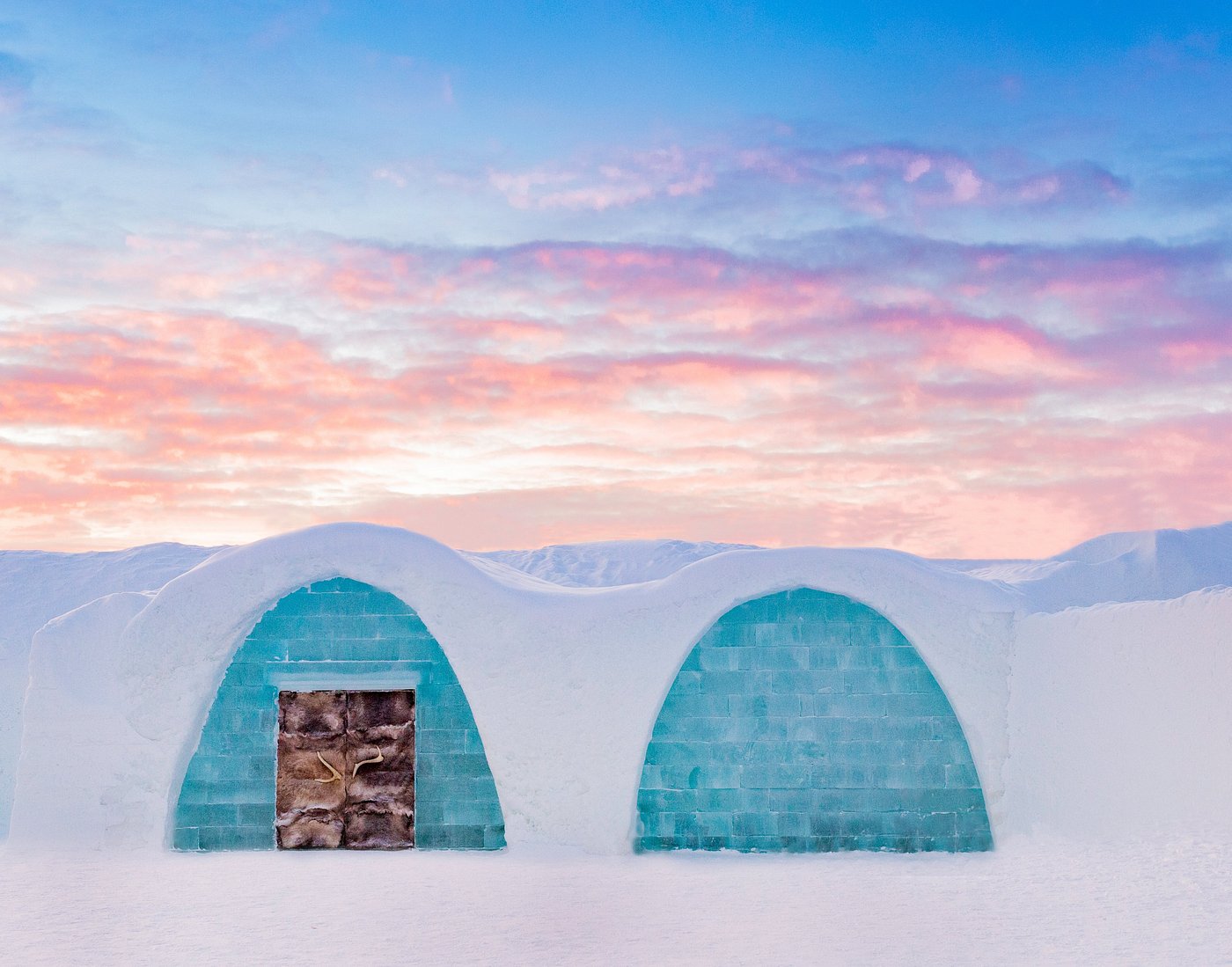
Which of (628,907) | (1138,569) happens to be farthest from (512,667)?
(1138,569)

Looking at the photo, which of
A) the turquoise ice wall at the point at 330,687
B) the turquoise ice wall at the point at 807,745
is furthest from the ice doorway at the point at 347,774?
the turquoise ice wall at the point at 807,745

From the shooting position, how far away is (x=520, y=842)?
11.8 metres

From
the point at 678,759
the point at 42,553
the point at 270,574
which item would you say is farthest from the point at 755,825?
the point at 42,553

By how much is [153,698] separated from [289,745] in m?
1.55

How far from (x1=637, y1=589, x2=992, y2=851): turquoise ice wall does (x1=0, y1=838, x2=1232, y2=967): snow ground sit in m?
0.39

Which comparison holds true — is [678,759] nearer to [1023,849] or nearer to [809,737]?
[809,737]

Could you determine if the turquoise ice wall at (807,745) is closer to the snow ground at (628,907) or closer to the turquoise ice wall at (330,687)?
the snow ground at (628,907)

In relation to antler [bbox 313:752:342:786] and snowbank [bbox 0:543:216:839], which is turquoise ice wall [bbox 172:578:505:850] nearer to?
antler [bbox 313:752:342:786]

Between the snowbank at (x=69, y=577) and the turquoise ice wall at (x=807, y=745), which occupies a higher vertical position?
the snowbank at (x=69, y=577)

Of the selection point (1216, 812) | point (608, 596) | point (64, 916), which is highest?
point (608, 596)

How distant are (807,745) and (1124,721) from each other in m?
3.06

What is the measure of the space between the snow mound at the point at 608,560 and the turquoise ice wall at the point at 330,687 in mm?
22506

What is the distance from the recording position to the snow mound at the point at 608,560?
117 ft

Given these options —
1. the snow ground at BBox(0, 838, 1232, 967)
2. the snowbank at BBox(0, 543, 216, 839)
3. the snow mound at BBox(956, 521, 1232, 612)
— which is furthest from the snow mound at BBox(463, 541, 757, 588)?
the snow ground at BBox(0, 838, 1232, 967)
